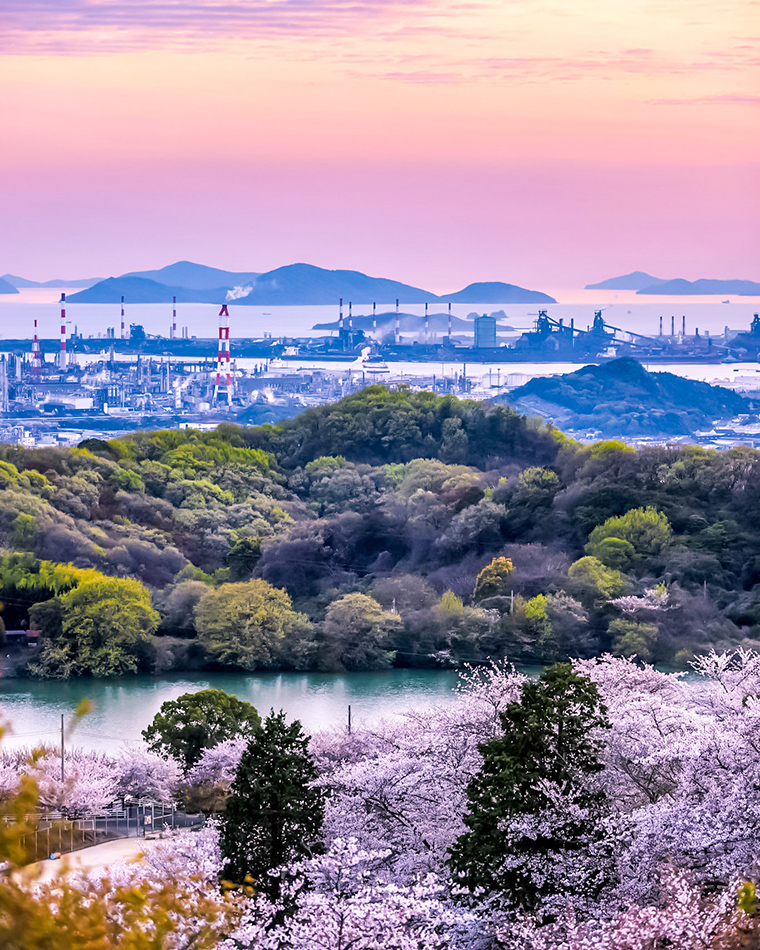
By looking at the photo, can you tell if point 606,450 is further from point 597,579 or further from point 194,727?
point 194,727

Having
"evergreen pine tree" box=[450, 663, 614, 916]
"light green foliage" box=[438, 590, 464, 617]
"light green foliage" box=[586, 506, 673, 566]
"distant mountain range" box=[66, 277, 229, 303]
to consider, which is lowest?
→ "light green foliage" box=[438, 590, 464, 617]

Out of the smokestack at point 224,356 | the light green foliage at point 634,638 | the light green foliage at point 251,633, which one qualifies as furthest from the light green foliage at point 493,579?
the smokestack at point 224,356

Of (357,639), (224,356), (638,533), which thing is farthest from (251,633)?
(224,356)

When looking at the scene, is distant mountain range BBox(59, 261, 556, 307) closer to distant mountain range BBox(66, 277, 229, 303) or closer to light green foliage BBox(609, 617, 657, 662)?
distant mountain range BBox(66, 277, 229, 303)

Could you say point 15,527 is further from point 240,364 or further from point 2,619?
point 240,364

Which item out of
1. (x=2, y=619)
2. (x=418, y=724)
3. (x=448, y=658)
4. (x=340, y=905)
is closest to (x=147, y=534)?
(x=2, y=619)

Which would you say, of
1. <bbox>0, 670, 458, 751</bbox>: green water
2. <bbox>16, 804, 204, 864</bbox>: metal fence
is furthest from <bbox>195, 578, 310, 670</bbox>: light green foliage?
<bbox>16, 804, 204, 864</bbox>: metal fence

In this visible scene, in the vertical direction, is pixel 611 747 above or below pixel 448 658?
above
